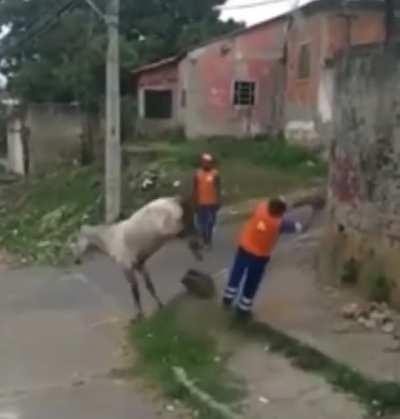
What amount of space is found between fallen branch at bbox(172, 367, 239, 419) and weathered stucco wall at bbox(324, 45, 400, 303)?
2689mm

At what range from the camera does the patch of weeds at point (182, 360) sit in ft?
29.2

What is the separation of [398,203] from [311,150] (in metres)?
16.1

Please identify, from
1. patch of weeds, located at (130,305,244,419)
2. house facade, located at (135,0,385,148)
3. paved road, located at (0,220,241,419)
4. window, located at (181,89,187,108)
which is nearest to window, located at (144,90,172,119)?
house facade, located at (135,0,385,148)

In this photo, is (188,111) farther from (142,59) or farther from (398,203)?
(398,203)

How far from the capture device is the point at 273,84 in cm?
3219

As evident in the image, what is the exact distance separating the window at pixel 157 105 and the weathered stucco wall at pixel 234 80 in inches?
195

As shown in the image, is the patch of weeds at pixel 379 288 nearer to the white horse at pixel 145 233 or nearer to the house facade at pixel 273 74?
→ the white horse at pixel 145 233

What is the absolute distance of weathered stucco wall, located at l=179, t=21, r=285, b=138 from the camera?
1254 inches

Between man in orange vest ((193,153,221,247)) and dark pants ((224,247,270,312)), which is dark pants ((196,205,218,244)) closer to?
man in orange vest ((193,153,221,247))

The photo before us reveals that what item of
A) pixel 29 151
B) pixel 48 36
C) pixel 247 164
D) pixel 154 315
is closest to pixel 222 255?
pixel 154 315

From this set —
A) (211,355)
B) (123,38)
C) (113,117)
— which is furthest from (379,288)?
(123,38)

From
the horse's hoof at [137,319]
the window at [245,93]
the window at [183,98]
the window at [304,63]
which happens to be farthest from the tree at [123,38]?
the horse's hoof at [137,319]

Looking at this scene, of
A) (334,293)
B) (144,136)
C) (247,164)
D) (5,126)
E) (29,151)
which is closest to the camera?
(334,293)

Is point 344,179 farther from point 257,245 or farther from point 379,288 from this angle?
point 257,245
